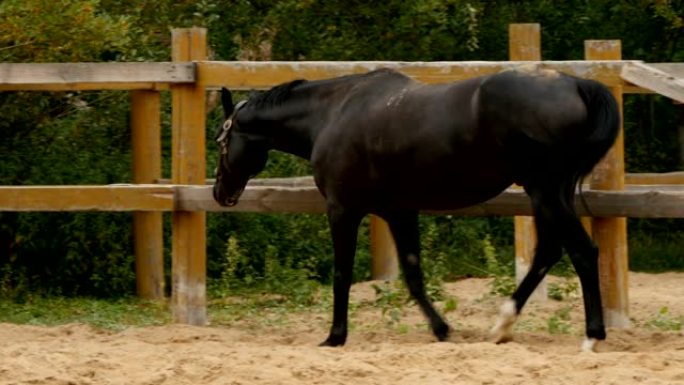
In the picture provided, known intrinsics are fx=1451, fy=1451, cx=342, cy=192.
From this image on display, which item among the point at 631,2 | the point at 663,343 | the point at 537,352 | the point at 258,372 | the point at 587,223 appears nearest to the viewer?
the point at 258,372

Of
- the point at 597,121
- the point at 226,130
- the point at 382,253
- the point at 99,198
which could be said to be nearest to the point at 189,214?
the point at 99,198

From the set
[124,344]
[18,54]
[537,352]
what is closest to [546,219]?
[537,352]

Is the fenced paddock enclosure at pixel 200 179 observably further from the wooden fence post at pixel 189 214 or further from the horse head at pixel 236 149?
the horse head at pixel 236 149

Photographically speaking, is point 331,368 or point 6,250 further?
point 6,250

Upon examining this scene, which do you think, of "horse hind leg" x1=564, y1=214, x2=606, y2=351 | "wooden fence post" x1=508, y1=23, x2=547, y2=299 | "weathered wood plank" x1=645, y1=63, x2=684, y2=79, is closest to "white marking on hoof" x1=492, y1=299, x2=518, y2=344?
"horse hind leg" x1=564, y1=214, x2=606, y2=351

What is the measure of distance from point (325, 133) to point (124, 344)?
62.1 inches

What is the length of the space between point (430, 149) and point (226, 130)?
4.93 ft

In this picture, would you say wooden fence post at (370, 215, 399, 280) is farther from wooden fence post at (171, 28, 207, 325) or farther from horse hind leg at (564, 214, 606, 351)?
horse hind leg at (564, 214, 606, 351)

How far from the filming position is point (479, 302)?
9.48 m

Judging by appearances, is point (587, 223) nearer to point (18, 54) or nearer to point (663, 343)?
point (663, 343)

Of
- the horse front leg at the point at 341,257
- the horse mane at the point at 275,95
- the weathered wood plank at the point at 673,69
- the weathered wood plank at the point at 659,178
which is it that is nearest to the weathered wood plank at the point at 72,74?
the horse mane at the point at 275,95

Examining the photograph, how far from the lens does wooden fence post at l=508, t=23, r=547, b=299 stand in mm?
8750

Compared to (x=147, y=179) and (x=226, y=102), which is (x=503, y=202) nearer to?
(x=226, y=102)

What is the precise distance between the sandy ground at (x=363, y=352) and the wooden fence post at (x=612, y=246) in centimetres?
16
